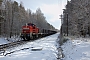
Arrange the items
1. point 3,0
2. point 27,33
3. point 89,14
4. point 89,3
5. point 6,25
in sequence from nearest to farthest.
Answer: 1. point 89,3
2. point 89,14
3. point 27,33
4. point 3,0
5. point 6,25

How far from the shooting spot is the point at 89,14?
1282 inches

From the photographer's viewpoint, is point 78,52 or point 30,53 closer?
point 78,52

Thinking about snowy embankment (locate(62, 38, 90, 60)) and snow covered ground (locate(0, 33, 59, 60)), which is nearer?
snowy embankment (locate(62, 38, 90, 60))

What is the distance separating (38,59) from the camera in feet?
47.9

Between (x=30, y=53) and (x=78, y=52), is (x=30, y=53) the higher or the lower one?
the lower one

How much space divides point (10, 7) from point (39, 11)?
69.7 m

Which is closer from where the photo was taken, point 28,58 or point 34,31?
point 28,58

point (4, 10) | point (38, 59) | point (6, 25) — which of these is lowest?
point (38, 59)

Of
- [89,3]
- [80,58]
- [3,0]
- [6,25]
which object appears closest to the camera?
[80,58]

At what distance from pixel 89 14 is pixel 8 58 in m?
21.9

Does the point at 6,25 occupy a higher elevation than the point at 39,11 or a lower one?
lower

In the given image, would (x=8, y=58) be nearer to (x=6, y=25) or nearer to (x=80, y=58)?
(x=80, y=58)

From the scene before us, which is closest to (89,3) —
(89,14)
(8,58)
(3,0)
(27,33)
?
(89,14)

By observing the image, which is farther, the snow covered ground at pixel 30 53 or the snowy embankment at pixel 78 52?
the snow covered ground at pixel 30 53
